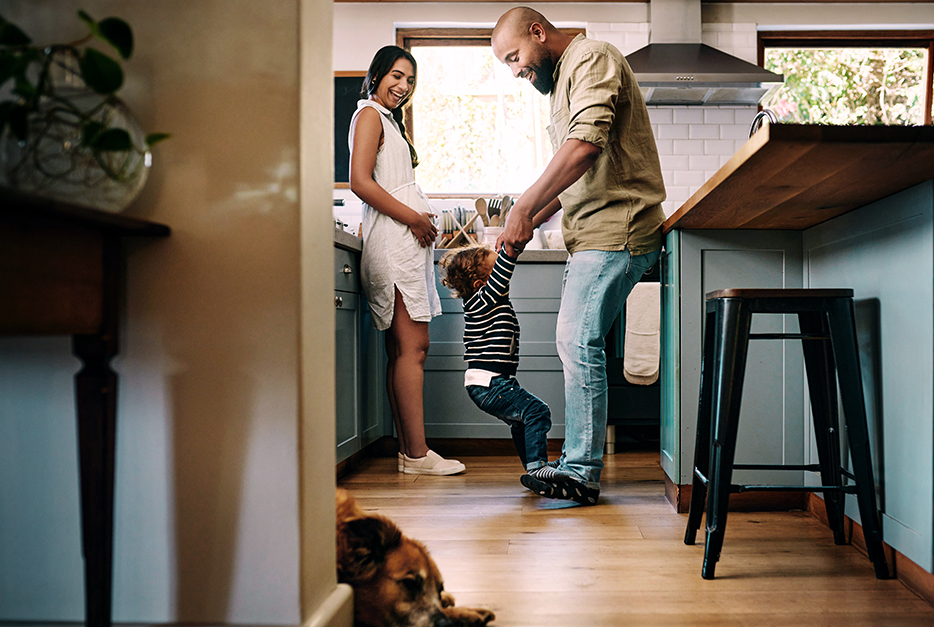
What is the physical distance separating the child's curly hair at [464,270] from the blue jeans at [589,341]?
51 cm

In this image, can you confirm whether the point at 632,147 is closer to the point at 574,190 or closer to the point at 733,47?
the point at 574,190

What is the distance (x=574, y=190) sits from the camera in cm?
199

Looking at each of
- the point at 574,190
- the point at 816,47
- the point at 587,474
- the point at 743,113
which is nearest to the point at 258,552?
the point at 587,474

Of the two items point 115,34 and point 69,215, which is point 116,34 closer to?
point 115,34

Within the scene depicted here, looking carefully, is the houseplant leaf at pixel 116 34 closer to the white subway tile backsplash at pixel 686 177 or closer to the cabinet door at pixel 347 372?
the cabinet door at pixel 347 372

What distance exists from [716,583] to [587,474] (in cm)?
65

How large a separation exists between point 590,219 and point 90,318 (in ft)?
4.77

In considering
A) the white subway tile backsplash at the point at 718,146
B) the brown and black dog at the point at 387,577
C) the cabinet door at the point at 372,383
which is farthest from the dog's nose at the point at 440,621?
the white subway tile backsplash at the point at 718,146

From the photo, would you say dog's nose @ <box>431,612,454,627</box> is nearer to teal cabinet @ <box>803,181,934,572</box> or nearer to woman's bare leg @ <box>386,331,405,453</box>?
teal cabinet @ <box>803,181,934,572</box>

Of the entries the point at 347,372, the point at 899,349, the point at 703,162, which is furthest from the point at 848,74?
the point at 347,372

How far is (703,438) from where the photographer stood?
158 centimetres

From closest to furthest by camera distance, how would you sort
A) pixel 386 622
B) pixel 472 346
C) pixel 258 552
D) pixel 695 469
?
pixel 258 552 → pixel 386 622 → pixel 695 469 → pixel 472 346

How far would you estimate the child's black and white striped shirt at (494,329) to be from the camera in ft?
7.38

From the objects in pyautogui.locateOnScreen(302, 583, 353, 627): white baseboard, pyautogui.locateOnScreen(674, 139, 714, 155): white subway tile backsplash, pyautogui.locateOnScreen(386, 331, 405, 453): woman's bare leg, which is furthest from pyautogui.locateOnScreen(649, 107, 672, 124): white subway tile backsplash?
pyautogui.locateOnScreen(302, 583, 353, 627): white baseboard
